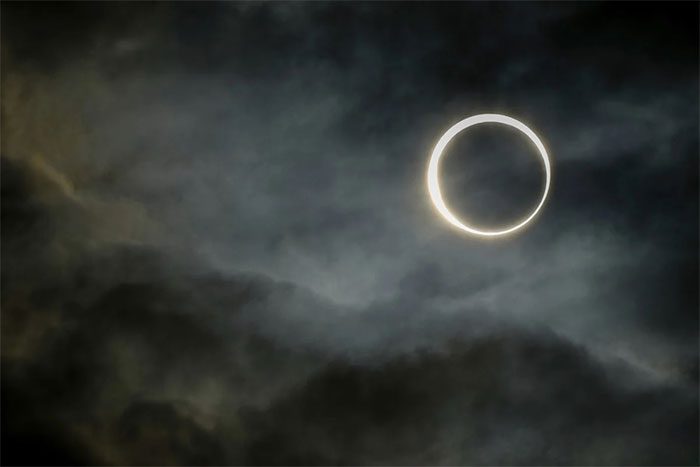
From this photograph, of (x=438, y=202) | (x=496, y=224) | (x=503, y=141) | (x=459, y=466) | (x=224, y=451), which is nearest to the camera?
(x=438, y=202)

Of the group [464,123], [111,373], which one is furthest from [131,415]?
[464,123]

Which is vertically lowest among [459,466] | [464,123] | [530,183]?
[459,466]

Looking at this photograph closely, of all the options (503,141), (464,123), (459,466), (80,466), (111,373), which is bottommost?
(80,466)

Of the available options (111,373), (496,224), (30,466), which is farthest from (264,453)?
(496,224)

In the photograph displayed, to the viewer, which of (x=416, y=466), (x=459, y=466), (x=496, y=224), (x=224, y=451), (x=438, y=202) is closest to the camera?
(x=438, y=202)

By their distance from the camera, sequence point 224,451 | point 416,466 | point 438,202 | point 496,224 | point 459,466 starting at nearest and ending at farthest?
1. point 438,202
2. point 496,224
3. point 459,466
4. point 416,466
5. point 224,451

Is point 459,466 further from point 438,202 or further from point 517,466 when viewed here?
point 438,202

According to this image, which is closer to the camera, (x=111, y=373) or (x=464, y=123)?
(x=464, y=123)

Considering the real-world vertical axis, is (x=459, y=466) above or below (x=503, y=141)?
below

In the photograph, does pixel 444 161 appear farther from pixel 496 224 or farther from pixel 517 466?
pixel 517 466
